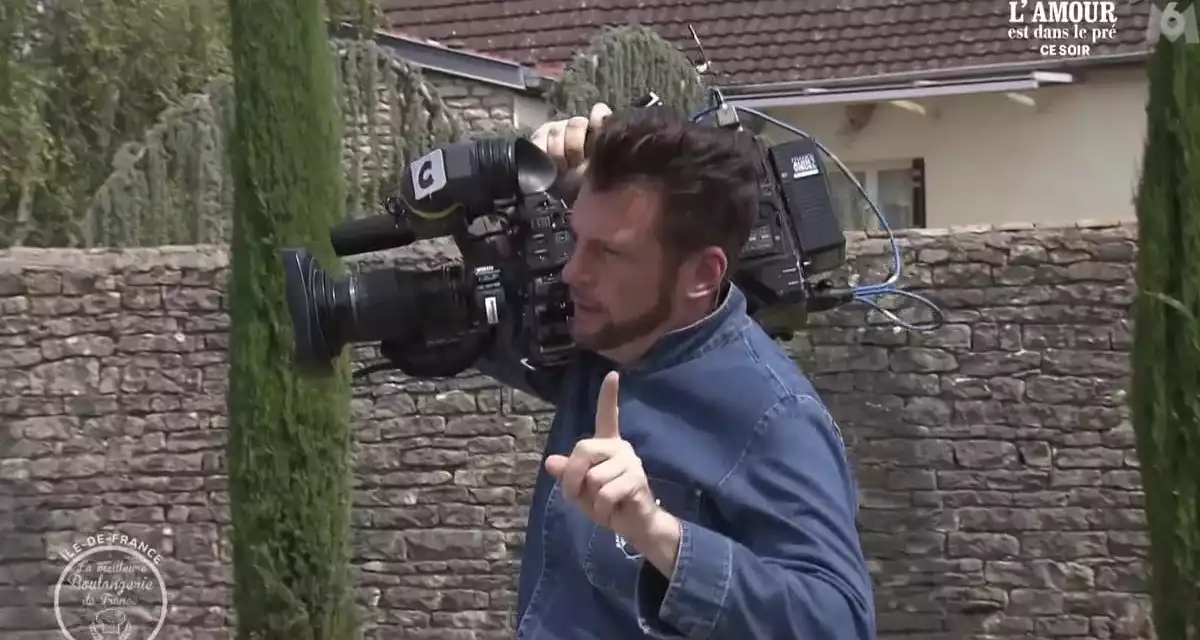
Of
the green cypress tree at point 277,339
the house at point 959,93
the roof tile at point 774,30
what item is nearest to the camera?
the green cypress tree at point 277,339

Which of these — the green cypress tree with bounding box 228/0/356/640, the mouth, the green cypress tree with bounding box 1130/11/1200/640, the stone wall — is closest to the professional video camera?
the mouth

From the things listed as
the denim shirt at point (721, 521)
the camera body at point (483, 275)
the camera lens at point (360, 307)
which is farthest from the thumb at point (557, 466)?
the camera lens at point (360, 307)

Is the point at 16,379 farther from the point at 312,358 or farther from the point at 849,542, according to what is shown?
the point at 849,542

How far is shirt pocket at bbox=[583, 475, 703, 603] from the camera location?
4.81ft

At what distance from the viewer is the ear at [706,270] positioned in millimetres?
1511

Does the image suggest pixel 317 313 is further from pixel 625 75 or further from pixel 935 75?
pixel 935 75

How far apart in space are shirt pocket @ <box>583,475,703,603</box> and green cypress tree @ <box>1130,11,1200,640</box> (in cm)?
267

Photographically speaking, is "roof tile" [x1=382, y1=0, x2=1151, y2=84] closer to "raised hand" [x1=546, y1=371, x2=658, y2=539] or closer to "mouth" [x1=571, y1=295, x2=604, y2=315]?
"mouth" [x1=571, y1=295, x2=604, y2=315]

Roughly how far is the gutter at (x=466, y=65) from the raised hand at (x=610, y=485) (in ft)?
21.7

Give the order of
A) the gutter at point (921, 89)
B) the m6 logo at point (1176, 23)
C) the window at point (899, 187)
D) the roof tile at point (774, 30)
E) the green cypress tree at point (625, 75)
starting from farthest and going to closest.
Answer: the roof tile at point (774, 30) → the window at point (899, 187) → the gutter at point (921, 89) → the green cypress tree at point (625, 75) → the m6 logo at point (1176, 23)

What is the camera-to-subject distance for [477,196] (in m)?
1.78

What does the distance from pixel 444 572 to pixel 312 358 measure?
3.28 meters

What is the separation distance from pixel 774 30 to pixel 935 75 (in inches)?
65.1

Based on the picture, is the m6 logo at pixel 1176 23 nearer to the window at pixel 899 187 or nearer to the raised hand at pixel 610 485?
the raised hand at pixel 610 485
